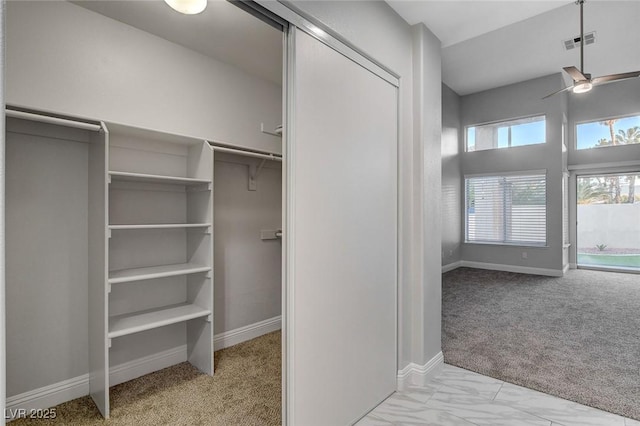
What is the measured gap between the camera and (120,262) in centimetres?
235

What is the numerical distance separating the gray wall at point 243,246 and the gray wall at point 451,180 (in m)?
4.09

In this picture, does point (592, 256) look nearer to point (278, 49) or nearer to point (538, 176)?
point (538, 176)

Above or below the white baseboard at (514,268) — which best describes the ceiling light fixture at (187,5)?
above

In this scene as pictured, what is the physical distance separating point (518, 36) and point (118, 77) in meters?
4.89

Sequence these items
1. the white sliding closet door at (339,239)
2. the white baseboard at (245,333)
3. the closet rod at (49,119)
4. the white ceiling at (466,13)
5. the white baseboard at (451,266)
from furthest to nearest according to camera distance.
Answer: the white baseboard at (451,266) → the white baseboard at (245,333) → the white ceiling at (466,13) → the closet rod at (49,119) → the white sliding closet door at (339,239)

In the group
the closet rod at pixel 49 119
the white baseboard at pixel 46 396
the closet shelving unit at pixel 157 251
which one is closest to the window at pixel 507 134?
the closet shelving unit at pixel 157 251

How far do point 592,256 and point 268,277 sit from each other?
22.2 ft

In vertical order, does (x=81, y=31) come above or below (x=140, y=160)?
above

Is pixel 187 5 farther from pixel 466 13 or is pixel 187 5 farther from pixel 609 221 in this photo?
pixel 609 221

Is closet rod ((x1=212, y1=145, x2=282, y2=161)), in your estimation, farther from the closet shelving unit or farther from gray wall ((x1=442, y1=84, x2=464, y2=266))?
gray wall ((x1=442, y1=84, x2=464, y2=266))

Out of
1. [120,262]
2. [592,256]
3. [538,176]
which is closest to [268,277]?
[120,262]

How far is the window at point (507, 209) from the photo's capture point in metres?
6.16

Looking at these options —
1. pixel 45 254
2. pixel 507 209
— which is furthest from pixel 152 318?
pixel 507 209

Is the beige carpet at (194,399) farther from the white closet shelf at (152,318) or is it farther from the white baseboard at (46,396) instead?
the white closet shelf at (152,318)
